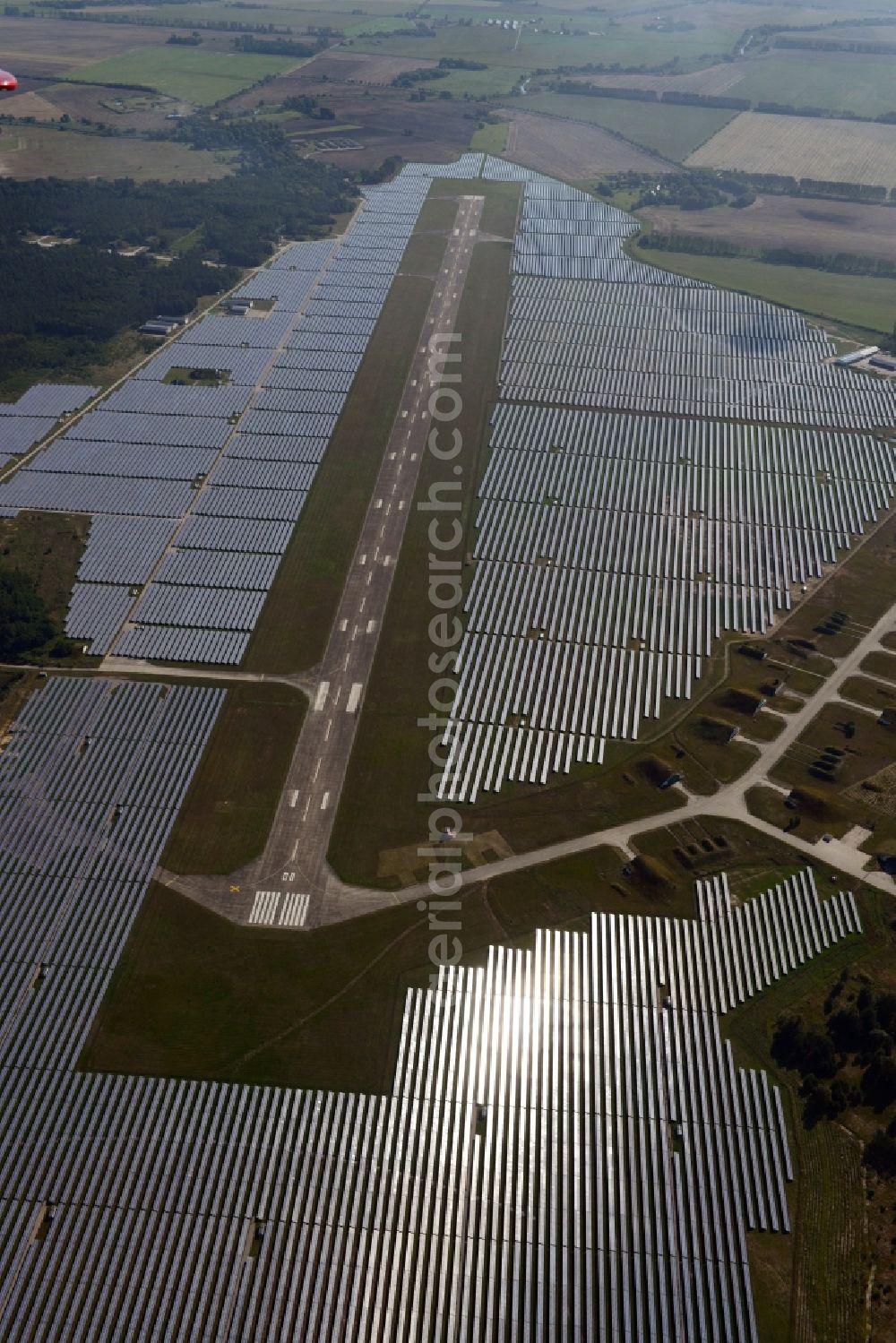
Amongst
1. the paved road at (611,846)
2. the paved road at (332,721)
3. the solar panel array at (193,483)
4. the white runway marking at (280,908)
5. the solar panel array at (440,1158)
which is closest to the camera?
→ the solar panel array at (440,1158)

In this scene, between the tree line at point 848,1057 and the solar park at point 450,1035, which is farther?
the tree line at point 848,1057

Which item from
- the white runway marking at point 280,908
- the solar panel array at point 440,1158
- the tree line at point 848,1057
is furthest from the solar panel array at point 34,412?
the tree line at point 848,1057

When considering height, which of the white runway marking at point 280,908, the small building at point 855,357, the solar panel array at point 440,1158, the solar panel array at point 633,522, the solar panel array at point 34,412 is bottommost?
the solar panel array at point 440,1158

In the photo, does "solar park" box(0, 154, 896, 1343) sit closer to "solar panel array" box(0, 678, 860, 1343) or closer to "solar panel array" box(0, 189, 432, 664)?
"solar panel array" box(0, 678, 860, 1343)

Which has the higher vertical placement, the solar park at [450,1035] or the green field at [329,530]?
the green field at [329,530]

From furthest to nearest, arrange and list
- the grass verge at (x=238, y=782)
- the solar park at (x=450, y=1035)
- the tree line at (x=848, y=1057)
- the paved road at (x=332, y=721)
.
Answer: the grass verge at (x=238, y=782) → the paved road at (x=332, y=721) → the tree line at (x=848, y=1057) → the solar park at (x=450, y=1035)

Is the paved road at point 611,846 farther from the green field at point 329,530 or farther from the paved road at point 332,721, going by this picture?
the green field at point 329,530

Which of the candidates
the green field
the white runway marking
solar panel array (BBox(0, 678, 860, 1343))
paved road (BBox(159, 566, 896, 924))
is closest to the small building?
the green field

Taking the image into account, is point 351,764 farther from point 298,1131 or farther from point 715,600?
point 715,600

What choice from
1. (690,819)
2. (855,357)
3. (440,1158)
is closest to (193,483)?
(690,819)
